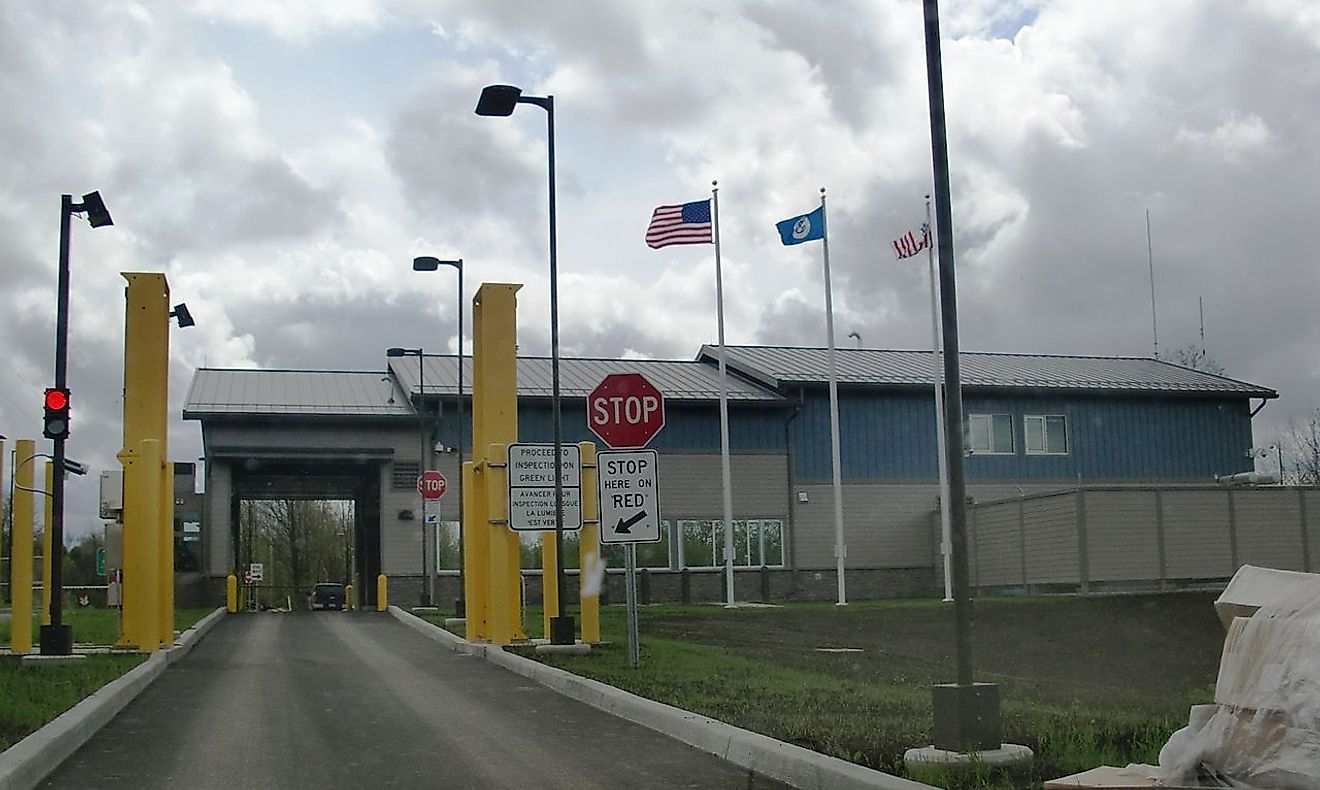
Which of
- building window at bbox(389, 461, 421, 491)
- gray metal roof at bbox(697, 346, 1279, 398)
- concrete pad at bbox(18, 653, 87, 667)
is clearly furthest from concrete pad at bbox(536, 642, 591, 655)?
gray metal roof at bbox(697, 346, 1279, 398)

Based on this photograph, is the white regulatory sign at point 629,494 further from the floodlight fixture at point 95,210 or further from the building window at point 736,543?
the building window at point 736,543

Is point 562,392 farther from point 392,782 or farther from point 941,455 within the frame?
point 392,782

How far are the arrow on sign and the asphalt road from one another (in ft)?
6.53

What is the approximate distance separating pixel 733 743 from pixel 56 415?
12.6 metres

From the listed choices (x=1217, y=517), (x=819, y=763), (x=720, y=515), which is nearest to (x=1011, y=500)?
(x=1217, y=517)

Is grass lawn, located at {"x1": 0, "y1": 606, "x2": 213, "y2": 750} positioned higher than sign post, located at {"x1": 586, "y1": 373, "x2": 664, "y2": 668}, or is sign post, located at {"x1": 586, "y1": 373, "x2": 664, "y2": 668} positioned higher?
sign post, located at {"x1": 586, "y1": 373, "x2": 664, "y2": 668}

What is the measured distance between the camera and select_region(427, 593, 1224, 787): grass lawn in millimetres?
9695

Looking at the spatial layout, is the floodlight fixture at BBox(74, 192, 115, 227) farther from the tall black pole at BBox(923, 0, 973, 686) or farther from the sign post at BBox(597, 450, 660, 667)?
the tall black pole at BBox(923, 0, 973, 686)

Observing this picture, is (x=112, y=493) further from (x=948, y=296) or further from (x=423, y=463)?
(x=423, y=463)

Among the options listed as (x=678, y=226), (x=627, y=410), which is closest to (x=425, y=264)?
(x=678, y=226)

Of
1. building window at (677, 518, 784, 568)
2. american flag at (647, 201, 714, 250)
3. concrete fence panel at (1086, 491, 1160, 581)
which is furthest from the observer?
building window at (677, 518, 784, 568)

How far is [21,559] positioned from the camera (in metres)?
20.6

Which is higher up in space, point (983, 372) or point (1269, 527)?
point (983, 372)

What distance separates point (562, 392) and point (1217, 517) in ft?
65.2
